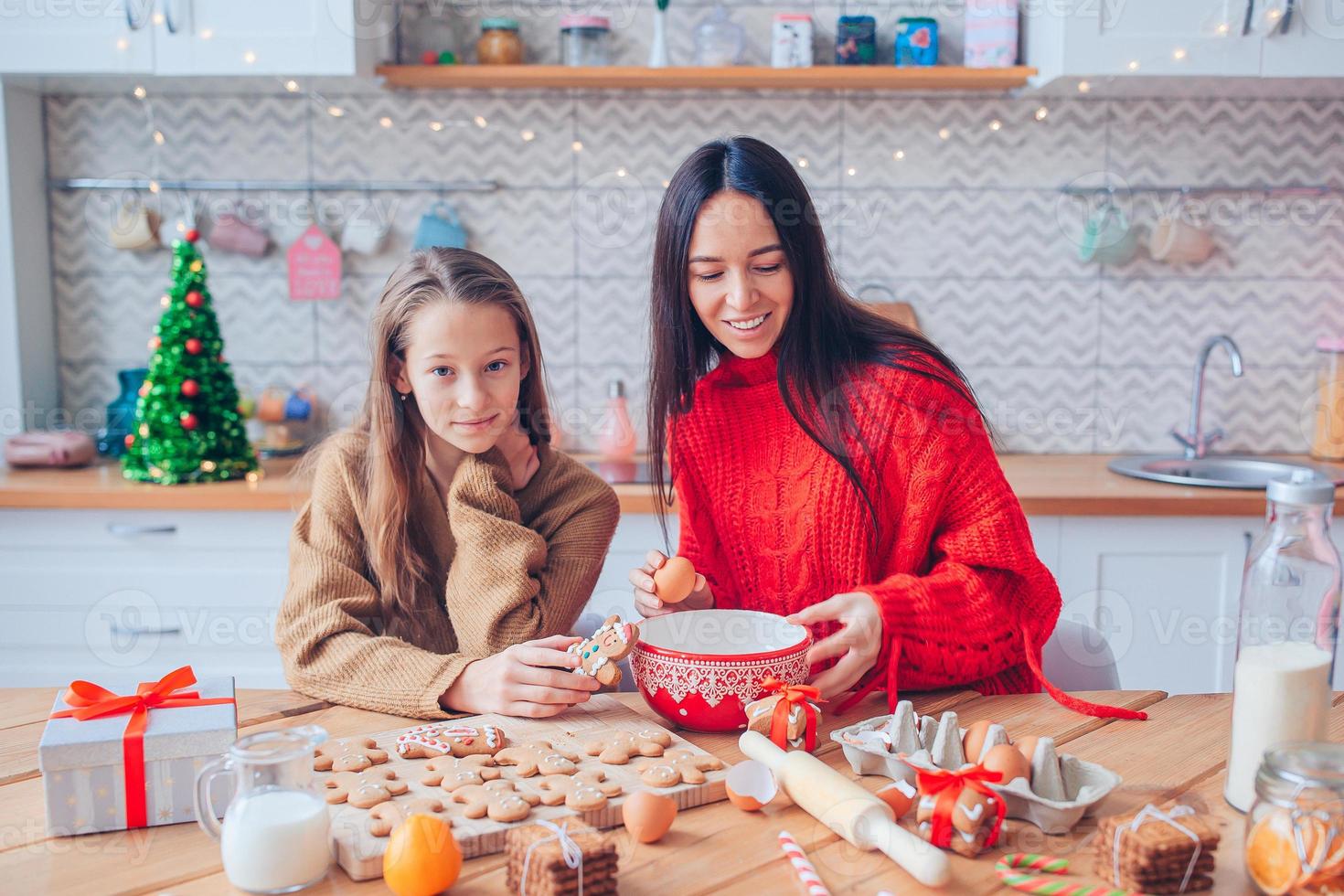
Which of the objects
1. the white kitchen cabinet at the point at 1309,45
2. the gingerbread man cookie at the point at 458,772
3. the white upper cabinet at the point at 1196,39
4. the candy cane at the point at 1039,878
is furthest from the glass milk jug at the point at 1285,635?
the white kitchen cabinet at the point at 1309,45

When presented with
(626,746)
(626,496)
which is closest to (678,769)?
(626,746)

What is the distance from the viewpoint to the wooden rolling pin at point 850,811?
78 cm

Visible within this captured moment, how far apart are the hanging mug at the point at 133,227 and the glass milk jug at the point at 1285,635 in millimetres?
2525

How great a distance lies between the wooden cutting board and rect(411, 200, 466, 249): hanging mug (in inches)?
67.6

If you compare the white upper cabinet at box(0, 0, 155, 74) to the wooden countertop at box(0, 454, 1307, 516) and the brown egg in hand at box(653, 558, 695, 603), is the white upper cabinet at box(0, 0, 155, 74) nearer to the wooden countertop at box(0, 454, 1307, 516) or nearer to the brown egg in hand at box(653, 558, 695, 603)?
the wooden countertop at box(0, 454, 1307, 516)

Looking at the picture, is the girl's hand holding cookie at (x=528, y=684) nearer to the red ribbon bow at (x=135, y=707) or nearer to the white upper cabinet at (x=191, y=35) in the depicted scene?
the red ribbon bow at (x=135, y=707)

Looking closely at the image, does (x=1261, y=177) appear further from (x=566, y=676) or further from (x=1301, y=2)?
(x=566, y=676)

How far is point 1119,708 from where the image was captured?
3.68 ft

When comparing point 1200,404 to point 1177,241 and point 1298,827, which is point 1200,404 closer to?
point 1177,241

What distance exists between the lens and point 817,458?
1.38 meters

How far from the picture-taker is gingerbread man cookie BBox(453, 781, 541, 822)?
855 millimetres

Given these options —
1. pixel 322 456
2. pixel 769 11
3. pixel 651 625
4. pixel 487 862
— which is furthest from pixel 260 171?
pixel 487 862

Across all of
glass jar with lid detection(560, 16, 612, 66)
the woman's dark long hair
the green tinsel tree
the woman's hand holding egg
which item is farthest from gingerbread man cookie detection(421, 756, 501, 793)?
glass jar with lid detection(560, 16, 612, 66)

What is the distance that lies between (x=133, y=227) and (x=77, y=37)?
1.53ft
